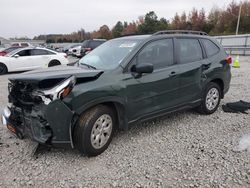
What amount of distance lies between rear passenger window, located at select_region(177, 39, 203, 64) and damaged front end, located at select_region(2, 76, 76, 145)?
222cm

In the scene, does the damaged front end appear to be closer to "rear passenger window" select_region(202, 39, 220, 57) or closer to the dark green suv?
the dark green suv

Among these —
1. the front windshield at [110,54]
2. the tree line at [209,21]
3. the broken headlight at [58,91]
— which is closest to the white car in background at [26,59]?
the front windshield at [110,54]

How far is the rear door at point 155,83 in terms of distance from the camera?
3.28m

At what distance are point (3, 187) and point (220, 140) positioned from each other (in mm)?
3178

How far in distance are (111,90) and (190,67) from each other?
5.98 ft

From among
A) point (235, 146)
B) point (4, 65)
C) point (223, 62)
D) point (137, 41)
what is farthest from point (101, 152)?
point (4, 65)

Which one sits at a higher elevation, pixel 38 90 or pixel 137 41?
pixel 137 41

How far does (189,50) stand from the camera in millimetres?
4148

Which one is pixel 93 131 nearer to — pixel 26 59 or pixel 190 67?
pixel 190 67

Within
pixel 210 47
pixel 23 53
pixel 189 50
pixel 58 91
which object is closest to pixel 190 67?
pixel 189 50

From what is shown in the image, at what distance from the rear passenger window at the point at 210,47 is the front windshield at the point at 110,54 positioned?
1784 millimetres

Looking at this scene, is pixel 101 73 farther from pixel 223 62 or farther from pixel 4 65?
pixel 4 65

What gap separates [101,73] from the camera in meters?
2.99

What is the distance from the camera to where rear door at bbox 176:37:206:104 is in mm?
3941
